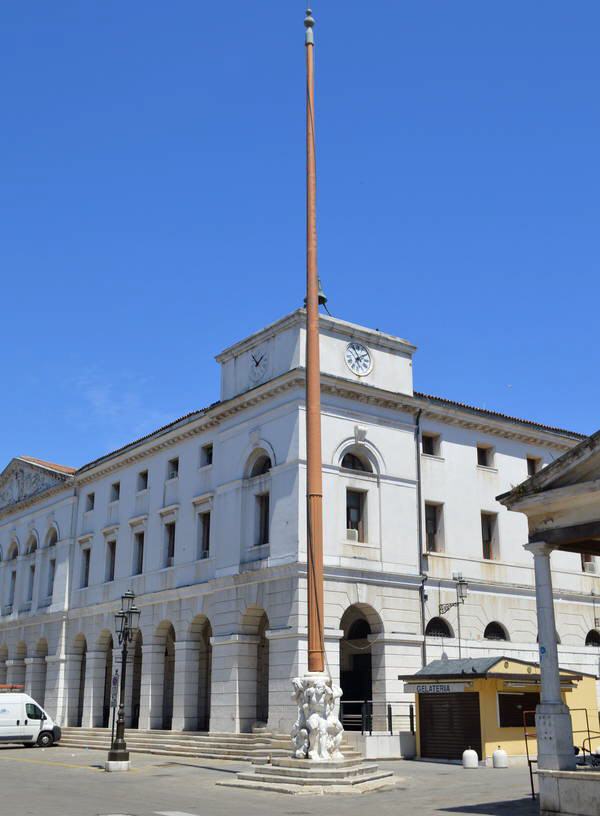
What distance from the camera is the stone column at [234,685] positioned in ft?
102

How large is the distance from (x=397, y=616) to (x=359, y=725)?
3.80 m

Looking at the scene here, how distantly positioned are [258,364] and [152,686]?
44.7ft

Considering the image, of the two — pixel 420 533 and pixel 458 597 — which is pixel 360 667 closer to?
pixel 458 597

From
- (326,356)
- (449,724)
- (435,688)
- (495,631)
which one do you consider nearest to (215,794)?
(435,688)

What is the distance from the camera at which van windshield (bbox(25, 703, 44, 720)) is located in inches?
1454

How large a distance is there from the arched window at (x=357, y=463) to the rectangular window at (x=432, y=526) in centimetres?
315

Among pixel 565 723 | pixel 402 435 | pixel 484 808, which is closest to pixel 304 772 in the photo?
pixel 484 808

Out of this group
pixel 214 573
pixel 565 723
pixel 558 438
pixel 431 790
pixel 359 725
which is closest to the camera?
pixel 565 723

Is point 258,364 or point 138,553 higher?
point 258,364

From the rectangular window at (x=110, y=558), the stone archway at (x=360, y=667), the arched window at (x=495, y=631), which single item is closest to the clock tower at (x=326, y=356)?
the stone archway at (x=360, y=667)

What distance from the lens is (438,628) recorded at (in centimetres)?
3312

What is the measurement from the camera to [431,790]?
19453mm

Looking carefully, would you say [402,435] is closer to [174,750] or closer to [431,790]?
[174,750]

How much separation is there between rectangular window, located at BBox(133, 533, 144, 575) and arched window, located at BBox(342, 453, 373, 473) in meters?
11.7
